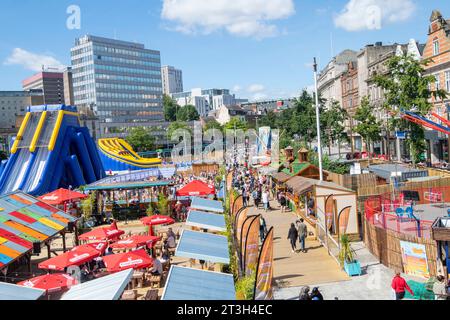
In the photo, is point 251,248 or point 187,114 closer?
point 251,248

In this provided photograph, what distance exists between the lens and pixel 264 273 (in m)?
9.96

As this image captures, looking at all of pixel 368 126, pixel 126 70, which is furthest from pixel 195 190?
pixel 126 70

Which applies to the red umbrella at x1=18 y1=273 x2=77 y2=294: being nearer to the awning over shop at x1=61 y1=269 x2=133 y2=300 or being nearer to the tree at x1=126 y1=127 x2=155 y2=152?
the awning over shop at x1=61 y1=269 x2=133 y2=300

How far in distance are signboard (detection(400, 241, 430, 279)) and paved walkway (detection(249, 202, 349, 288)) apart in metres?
1.95

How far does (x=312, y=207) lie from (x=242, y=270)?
1033cm

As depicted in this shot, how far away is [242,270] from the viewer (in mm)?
12602

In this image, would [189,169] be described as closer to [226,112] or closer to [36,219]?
[36,219]

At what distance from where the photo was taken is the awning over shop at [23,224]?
14.5 metres

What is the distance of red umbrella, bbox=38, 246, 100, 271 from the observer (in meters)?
13.4

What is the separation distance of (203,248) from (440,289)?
244 inches

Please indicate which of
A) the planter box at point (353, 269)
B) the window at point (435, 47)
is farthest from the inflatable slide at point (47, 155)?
the window at point (435, 47)

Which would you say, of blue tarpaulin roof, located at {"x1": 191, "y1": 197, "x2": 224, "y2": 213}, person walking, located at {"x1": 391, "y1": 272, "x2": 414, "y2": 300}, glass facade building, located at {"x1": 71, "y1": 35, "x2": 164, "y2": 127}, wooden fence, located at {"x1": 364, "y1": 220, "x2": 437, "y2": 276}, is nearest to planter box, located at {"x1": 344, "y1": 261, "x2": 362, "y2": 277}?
wooden fence, located at {"x1": 364, "y1": 220, "x2": 437, "y2": 276}

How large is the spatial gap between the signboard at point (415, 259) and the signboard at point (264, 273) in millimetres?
5920

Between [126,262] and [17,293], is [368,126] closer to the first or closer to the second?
[126,262]
